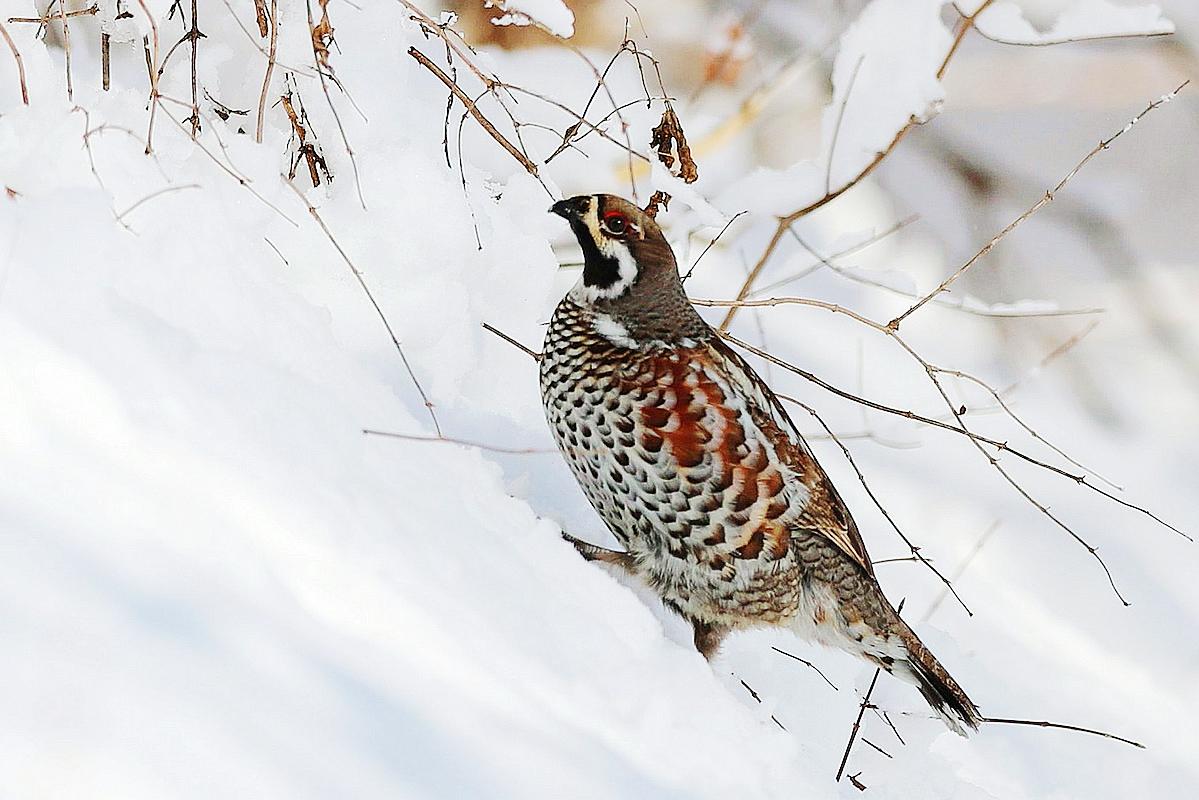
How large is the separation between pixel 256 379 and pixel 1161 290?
6.43 metres

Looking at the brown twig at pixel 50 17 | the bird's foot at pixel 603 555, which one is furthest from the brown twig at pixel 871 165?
the brown twig at pixel 50 17

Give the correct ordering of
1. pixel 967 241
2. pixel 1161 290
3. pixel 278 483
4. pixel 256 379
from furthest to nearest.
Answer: pixel 1161 290, pixel 967 241, pixel 256 379, pixel 278 483

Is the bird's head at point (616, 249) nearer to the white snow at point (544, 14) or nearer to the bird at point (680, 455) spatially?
the bird at point (680, 455)

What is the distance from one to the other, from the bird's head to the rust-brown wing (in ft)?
0.64

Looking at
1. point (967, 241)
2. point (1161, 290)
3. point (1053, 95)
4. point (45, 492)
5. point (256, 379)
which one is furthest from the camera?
point (1161, 290)

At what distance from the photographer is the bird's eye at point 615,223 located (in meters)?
2.35

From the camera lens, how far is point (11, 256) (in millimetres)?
1558

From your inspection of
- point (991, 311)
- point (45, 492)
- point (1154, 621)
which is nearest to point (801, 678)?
point (991, 311)

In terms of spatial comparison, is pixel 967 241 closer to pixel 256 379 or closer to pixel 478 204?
pixel 478 204

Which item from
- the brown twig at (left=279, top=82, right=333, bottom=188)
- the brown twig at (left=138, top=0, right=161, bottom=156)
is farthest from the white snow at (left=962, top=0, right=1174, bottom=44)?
the brown twig at (left=138, top=0, right=161, bottom=156)

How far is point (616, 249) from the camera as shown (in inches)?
93.0

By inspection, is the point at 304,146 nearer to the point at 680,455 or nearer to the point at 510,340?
the point at 510,340

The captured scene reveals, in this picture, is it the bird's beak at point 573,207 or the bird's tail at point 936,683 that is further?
the bird's tail at point 936,683

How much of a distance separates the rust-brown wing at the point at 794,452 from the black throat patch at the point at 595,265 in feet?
0.82
